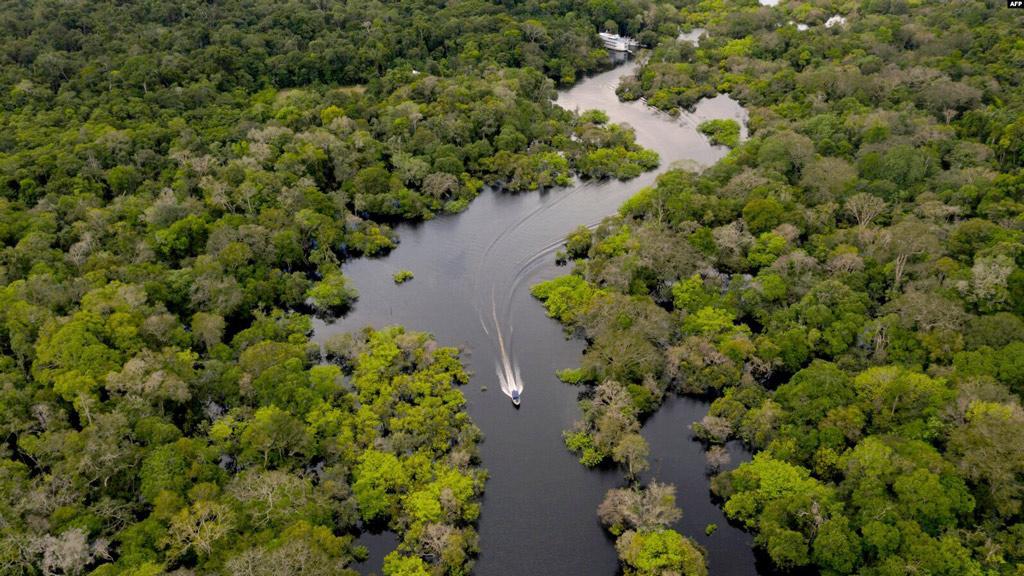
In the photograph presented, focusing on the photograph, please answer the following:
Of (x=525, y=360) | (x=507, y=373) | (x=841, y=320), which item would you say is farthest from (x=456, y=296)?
(x=841, y=320)

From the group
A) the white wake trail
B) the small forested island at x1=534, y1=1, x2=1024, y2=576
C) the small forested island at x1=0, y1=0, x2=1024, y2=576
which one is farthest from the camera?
the white wake trail

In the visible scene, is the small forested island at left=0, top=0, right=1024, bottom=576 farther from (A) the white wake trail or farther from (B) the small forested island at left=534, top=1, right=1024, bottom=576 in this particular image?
(A) the white wake trail

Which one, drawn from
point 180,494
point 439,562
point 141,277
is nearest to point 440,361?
point 439,562

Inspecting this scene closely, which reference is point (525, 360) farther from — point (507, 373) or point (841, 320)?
point (841, 320)

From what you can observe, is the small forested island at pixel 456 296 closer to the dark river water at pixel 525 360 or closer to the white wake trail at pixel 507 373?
the dark river water at pixel 525 360

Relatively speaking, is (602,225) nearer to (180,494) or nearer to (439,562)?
(439,562)

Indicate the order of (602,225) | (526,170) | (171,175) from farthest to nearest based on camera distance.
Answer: (526,170) → (171,175) → (602,225)

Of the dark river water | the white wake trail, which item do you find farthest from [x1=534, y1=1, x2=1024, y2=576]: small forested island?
the white wake trail
